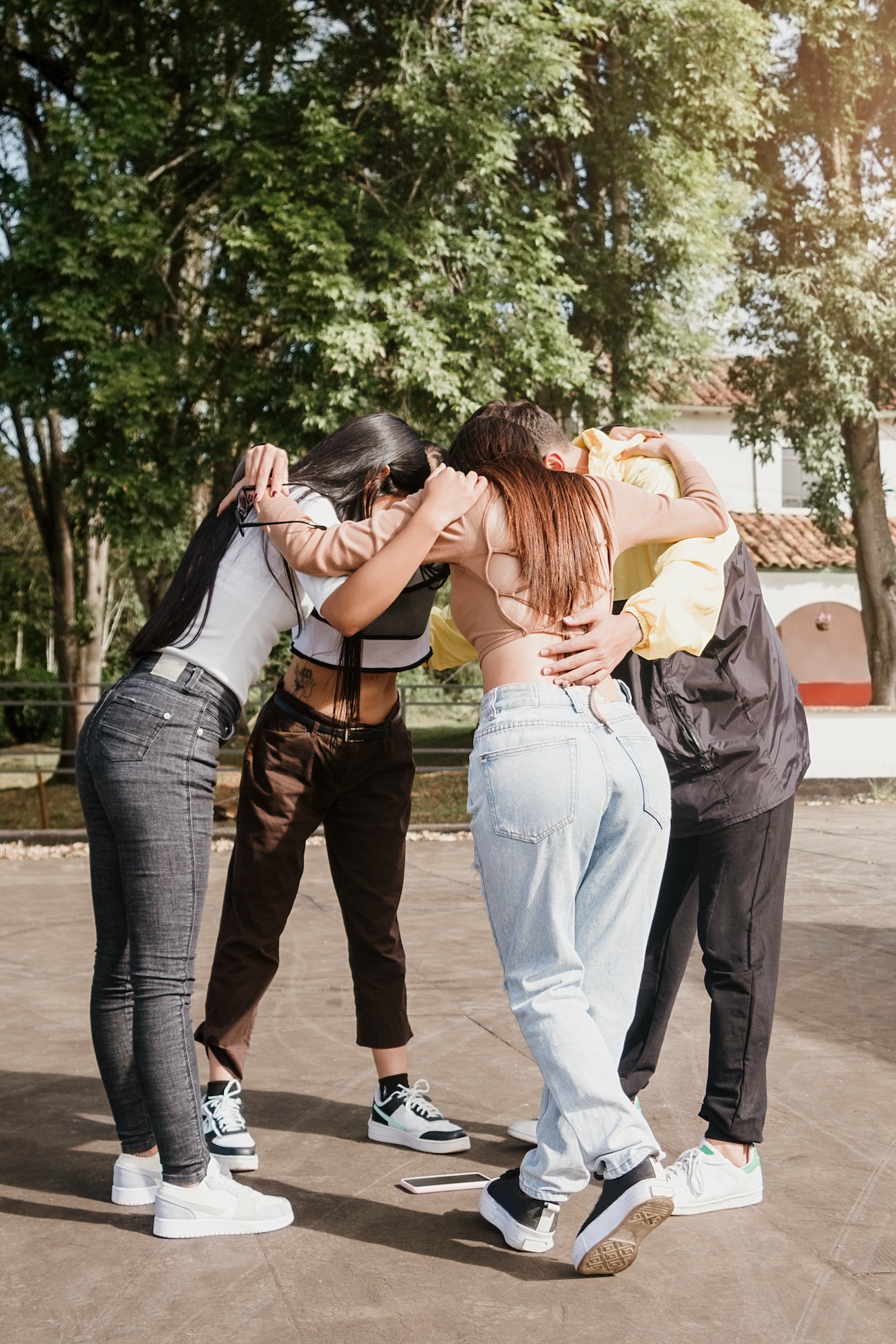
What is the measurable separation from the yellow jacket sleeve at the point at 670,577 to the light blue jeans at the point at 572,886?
21 cm

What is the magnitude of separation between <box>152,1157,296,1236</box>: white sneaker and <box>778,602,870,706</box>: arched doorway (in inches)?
868

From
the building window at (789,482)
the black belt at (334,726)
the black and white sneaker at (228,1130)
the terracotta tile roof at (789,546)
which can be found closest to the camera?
the black and white sneaker at (228,1130)

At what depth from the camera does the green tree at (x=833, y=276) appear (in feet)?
44.7

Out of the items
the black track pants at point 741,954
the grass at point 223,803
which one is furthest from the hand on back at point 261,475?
the grass at point 223,803

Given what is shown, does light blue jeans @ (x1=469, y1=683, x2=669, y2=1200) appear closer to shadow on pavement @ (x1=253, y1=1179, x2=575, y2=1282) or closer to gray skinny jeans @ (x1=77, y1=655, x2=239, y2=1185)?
shadow on pavement @ (x1=253, y1=1179, x2=575, y2=1282)

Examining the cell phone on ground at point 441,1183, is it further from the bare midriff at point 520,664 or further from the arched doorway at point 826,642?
the arched doorway at point 826,642

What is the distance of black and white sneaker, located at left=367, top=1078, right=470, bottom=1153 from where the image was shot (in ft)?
11.3

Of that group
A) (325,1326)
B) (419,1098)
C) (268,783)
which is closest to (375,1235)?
(325,1326)

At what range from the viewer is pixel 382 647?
3.32 m

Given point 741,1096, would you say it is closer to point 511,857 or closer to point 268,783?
→ point 511,857

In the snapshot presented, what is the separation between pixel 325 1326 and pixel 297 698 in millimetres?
1565

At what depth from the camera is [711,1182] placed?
118 inches

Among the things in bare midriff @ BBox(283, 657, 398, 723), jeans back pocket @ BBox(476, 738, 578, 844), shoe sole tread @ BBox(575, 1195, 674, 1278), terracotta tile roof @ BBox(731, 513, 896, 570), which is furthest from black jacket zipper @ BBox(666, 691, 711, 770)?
terracotta tile roof @ BBox(731, 513, 896, 570)

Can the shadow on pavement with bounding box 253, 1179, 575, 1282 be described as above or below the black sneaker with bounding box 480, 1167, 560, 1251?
below
